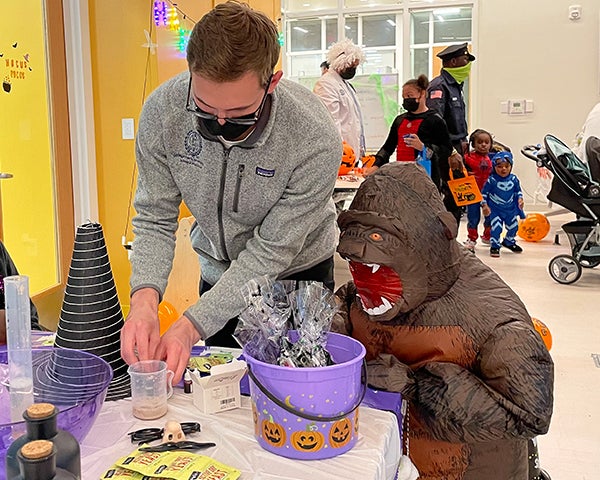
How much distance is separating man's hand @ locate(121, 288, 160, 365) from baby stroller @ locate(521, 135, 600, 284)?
4058 millimetres

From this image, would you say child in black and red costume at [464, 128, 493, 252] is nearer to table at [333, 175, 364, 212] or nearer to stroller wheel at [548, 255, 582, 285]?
stroller wheel at [548, 255, 582, 285]

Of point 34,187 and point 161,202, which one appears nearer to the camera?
point 161,202

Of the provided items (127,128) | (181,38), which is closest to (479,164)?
(181,38)

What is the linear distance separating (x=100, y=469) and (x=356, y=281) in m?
0.55

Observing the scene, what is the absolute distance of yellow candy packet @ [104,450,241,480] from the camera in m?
0.90

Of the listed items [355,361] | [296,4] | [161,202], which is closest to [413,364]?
[355,361]

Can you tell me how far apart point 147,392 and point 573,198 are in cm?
427

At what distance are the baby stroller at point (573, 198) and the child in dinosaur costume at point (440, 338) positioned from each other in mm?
3708

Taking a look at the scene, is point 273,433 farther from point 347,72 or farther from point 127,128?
point 347,72

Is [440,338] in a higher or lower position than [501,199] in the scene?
higher

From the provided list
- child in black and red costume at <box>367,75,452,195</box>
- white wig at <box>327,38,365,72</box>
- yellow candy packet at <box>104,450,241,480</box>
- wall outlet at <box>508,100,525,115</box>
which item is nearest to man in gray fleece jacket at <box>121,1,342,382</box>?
yellow candy packet at <box>104,450,241,480</box>

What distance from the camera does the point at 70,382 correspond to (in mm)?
1155

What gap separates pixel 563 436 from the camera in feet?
8.39

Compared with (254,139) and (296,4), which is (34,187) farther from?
(296,4)
